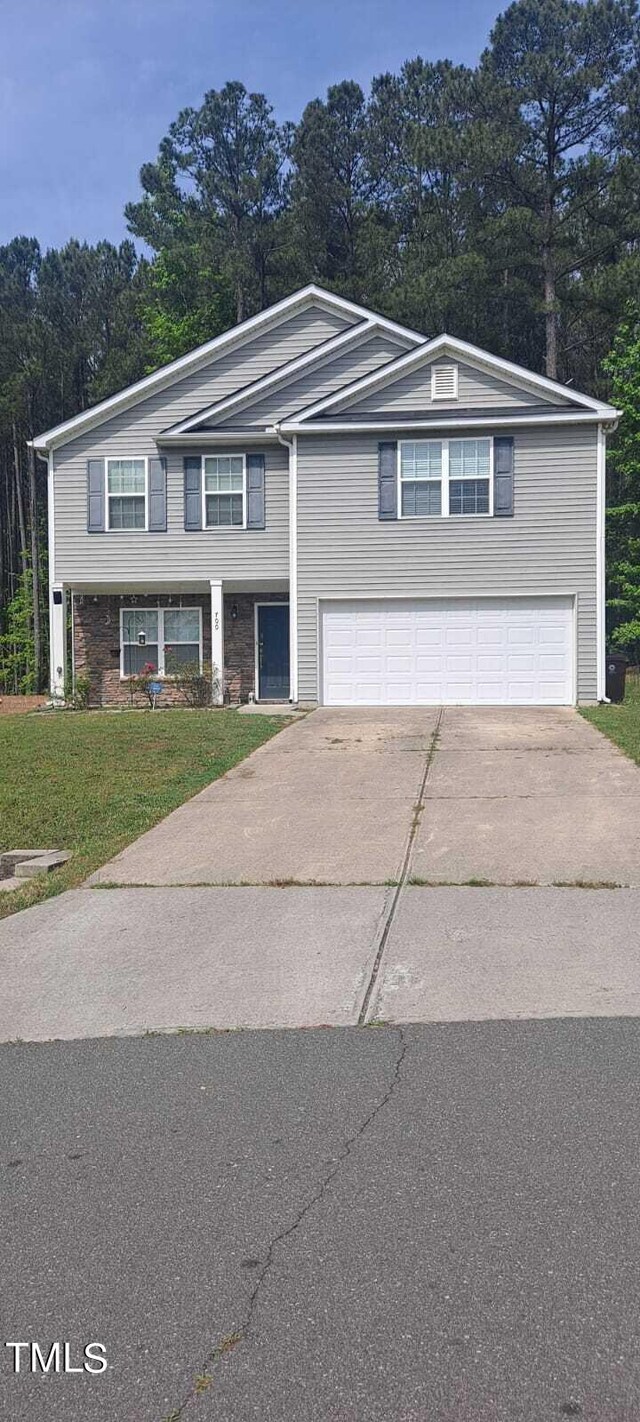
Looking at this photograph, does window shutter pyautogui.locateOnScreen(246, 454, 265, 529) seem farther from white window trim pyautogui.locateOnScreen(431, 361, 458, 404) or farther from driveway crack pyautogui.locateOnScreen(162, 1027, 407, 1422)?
driveway crack pyautogui.locateOnScreen(162, 1027, 407, 1422)

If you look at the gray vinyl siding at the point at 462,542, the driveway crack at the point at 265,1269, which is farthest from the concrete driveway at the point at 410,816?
the gray vinyl siding at the point at 462,542

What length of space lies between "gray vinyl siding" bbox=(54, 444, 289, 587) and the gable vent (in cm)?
334

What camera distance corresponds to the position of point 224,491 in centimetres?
2227

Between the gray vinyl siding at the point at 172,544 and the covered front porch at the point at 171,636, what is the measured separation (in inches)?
12.8

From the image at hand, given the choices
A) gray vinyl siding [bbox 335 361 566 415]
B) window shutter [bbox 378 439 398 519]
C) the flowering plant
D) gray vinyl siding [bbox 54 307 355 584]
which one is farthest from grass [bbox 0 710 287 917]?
gray vinyl siding [bbox 335 361 566 415]

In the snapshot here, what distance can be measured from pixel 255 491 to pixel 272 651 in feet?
11.1

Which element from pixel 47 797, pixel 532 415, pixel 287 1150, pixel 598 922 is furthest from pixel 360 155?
pixel 287 1150

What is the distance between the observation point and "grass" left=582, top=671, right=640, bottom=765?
14.0 metres

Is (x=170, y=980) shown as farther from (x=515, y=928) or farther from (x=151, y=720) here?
(x=151, y=720)

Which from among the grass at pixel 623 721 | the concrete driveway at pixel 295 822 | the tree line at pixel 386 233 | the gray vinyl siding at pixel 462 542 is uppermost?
the tree line at pixel 386 233

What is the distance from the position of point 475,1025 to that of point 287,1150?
4.73 ft

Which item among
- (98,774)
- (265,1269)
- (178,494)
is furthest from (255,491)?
(265,1269)

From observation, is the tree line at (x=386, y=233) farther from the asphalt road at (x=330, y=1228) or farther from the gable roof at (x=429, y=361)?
the asphalt road at (x=330, y=1228)

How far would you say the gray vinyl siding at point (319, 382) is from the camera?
22266 mm
